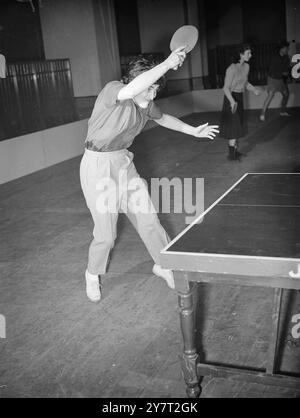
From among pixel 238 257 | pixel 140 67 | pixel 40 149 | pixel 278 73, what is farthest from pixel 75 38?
pixel 238 257

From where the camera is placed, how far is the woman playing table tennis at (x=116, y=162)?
3.07m

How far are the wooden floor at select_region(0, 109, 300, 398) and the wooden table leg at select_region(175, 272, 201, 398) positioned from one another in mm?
78

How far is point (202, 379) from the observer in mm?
2623

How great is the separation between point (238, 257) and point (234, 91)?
608 centimetres

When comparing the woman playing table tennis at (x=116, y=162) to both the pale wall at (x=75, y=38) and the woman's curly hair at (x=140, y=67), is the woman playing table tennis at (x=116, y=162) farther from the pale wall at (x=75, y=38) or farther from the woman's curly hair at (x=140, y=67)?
the pale wall at (x=75, y=38)

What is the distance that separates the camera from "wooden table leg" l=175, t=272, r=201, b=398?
2367mm

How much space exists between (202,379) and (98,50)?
32.1ft

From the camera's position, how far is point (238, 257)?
2119 millimetres

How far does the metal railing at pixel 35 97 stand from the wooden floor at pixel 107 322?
11.0 feet

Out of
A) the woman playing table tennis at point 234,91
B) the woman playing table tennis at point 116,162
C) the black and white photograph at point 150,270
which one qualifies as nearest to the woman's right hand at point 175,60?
the black and white photograph at point 150,270

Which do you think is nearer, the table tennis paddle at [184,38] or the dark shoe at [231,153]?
the table tennis paddle at [184,38]

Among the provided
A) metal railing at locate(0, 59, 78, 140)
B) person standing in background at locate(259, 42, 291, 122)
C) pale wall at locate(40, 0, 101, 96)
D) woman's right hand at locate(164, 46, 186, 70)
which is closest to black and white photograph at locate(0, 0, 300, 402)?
woman's right hand at locate(164, 46, 186, 70)

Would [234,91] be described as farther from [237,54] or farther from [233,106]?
[237,54]
